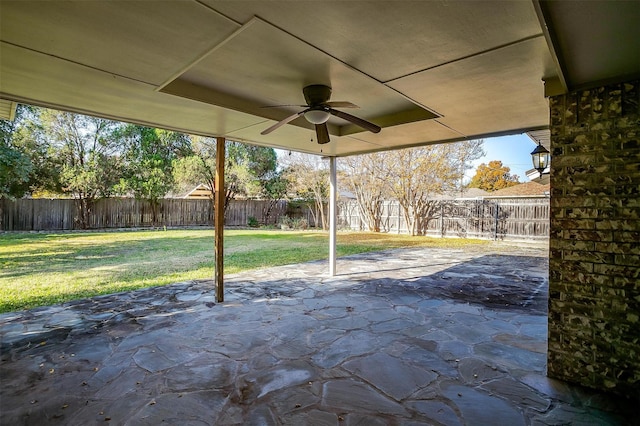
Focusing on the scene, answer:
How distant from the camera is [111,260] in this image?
7070mm

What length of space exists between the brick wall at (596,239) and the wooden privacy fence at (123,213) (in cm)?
1449

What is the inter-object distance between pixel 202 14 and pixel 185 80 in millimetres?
1228

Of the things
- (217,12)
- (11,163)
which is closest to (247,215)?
(11,163)

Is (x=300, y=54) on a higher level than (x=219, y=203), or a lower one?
higher

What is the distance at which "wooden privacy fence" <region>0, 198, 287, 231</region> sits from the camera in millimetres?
10898

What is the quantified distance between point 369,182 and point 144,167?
31.0ft

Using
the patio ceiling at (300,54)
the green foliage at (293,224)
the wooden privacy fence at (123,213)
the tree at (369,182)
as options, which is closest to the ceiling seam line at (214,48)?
the patio ceiling at (300,54)

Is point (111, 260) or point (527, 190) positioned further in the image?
point (527, 190)

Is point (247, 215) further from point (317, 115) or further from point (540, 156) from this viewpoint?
point (317, 115)

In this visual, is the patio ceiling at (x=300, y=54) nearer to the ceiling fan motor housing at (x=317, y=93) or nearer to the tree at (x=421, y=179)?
the ceiling fan motor housing at (x=317, y=93)

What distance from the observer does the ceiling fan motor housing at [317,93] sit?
2.68 metres

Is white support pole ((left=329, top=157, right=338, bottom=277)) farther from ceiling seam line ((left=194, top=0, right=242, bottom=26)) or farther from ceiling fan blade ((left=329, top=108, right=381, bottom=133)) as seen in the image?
ceiling seam line ((left=194, top=0, right=242, bottom=26))

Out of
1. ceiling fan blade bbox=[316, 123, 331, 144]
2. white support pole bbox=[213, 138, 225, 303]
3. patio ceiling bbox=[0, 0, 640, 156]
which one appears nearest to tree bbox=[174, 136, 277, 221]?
white support pole bbox=[213, 138, 225, 303]

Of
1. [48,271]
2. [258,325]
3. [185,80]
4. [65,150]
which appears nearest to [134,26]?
[185,80]
